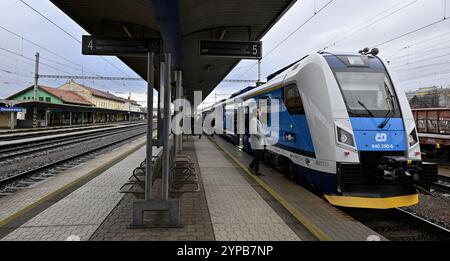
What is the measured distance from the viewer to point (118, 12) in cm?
779

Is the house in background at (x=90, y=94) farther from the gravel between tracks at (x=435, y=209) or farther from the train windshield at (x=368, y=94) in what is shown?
the gravel between tracks at (x=435, y=209)

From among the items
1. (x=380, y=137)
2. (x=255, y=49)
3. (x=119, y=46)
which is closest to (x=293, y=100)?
(x=380, y=137)

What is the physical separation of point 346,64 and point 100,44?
6201 millimetres

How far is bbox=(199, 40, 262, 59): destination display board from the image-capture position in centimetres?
854

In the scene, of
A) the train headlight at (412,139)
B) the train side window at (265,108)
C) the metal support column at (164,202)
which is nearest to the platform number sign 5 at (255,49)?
the train side window at (265,108)

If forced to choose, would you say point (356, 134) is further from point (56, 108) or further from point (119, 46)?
point (56, 108)

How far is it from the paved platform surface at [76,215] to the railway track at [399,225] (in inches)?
174

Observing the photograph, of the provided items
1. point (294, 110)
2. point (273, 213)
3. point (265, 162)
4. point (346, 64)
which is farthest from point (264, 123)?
point (273, 213)

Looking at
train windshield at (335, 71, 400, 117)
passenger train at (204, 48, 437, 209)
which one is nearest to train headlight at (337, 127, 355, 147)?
passenger train at (204, 48, 437, 209)

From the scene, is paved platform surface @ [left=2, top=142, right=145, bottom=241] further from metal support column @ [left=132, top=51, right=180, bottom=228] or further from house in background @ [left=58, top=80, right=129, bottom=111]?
house in background @ [left=58, top=80, right=129, bottom=111]

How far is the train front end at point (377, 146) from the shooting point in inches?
209

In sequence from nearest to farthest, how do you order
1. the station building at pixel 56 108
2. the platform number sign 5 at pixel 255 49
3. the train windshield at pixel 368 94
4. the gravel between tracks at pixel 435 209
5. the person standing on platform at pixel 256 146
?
1. the gravel between tracks at pixel 435 209
2. the train windshield at pixel 368 94
3. the platform number sign 5 at pixel 255 49
4. the person standing on platform at pixel 256 146
5. the station building at pixel 56 108

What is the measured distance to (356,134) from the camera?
558 cm
